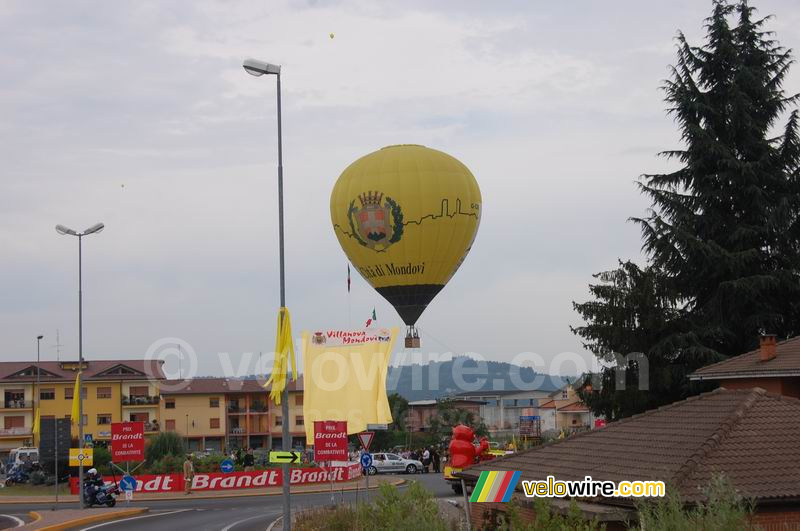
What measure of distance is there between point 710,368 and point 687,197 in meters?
19.4

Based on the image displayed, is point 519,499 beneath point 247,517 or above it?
above

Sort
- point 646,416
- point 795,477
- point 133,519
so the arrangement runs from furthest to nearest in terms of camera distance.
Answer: point 133,519 → point 646,416 → point 795,477

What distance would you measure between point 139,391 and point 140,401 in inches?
48.9

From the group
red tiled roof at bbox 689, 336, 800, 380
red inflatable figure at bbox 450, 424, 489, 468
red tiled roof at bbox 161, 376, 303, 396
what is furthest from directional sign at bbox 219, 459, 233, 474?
red tiled roof at bbox 161, 376, 303, 396

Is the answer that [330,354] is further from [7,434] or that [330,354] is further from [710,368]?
[7,434]

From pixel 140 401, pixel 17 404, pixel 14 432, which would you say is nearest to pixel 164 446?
pixel 140 401

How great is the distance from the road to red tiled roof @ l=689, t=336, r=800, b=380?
9.01m

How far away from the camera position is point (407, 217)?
40.7m

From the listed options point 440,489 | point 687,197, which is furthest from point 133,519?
point 687,197

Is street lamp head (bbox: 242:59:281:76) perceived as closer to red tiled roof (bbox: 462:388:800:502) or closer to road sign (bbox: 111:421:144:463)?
red tiled roof (bbox: 462:388:800:502)

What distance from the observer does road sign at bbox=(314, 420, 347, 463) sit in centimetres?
3172

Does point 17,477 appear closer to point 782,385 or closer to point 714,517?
point 782,385

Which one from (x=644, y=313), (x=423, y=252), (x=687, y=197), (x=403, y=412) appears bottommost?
(x=403, y=412)

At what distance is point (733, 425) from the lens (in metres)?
18.4
